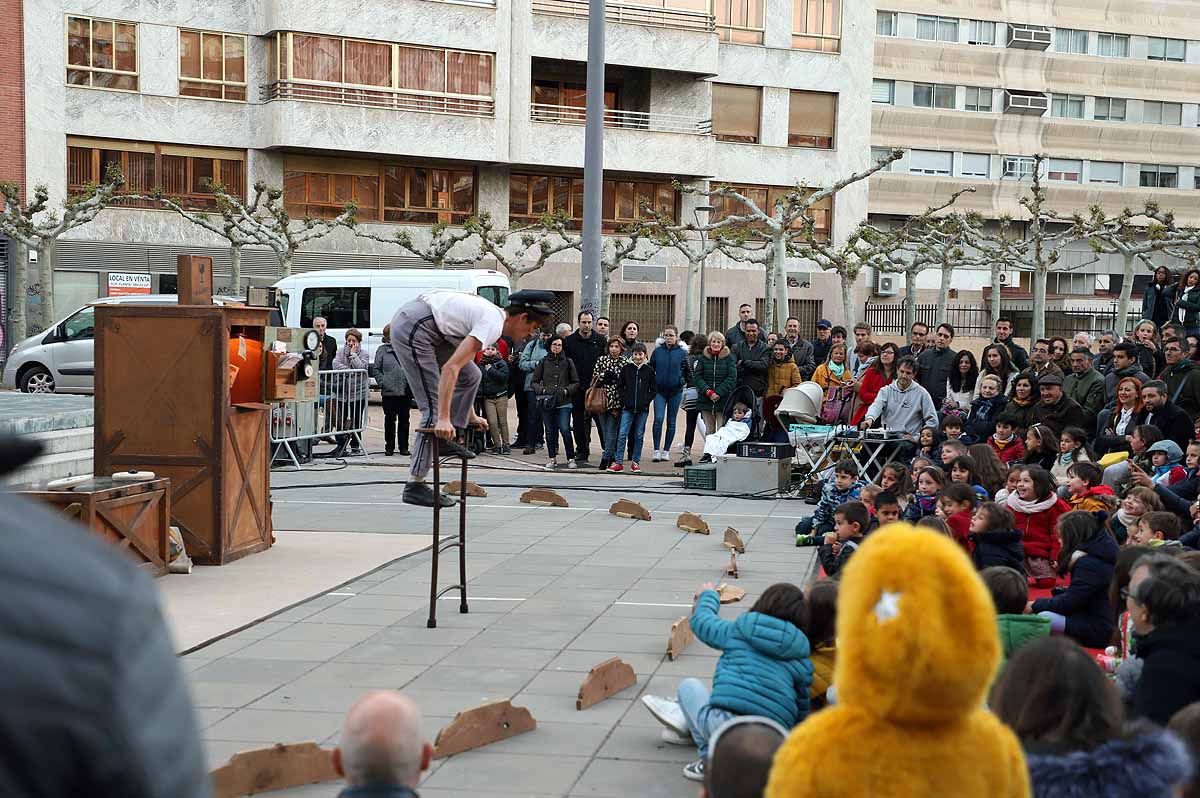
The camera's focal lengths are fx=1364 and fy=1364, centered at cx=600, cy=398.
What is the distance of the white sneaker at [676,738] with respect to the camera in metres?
6.06

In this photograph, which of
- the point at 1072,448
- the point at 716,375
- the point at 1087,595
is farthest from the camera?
the point at 716,375

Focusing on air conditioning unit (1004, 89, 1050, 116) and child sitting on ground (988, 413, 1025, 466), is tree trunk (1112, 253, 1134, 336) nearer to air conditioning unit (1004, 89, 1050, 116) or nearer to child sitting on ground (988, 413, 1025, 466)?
air conditioning unit (1004, 89, 1050, 116)

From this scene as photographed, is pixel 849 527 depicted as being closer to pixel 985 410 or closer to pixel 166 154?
pixel 985 410

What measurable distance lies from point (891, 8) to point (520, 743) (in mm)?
56619

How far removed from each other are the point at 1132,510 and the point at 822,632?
474 cm

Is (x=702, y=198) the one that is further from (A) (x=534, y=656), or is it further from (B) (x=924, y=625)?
(B) (x=924, y=625)

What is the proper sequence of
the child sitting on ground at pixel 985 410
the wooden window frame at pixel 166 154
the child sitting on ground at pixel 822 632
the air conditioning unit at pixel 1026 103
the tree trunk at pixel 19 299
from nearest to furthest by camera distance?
the child sitting on ground at pixel 822 632
the child sitting on ground at pixel 985 410
the tree trunk at pixel 19 299
the wooden window frame at pixel 166 154
the air conditioning unit at pixel 1026 103

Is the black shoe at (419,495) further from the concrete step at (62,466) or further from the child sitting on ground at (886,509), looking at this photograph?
the concrete step at (62,466)

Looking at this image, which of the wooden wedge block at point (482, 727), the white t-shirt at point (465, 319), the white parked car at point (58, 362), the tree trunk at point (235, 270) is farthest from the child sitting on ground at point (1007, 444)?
the tree trunk at point (235, 270)

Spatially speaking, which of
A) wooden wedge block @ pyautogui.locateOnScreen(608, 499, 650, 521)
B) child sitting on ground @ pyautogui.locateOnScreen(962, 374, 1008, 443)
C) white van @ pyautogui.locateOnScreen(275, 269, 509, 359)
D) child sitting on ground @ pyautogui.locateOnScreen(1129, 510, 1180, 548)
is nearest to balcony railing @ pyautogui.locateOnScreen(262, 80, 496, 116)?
white van @ pyautogui.locateOnScreen(275, 269, 509, 359)

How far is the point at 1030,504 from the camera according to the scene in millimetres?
10180

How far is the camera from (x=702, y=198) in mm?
48031

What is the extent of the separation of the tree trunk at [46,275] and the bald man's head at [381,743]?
3786 centimetres

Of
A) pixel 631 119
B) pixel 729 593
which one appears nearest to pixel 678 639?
pixel 729 593
